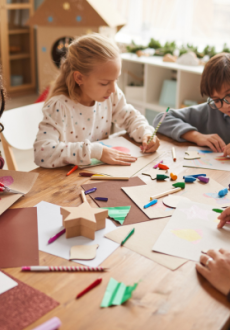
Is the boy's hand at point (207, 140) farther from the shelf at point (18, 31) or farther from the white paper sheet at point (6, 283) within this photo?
the shelf at point (18, 31)

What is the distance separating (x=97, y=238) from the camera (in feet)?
2.53

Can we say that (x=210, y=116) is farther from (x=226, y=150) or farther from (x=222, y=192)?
(x=222, y=192)

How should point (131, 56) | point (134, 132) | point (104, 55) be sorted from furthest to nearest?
point (131, 56) → point (134, 132) → point (104, 55)

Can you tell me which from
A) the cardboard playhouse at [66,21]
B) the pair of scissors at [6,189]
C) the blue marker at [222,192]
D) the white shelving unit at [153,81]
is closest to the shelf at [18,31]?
the cardboard playhouse at [66,21]

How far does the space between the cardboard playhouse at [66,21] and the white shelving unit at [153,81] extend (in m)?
0.32

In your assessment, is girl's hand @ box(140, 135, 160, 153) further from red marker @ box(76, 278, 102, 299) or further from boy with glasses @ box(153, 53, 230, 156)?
red marker @ box(76, 278, 102, 299)

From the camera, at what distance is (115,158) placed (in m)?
1.21

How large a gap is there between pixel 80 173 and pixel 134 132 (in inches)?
16.7

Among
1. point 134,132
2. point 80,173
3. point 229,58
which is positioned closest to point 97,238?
point 80,173

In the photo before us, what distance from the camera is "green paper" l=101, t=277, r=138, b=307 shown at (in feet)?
1.94

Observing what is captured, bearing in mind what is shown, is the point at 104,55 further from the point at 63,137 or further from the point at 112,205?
the point at 112,205

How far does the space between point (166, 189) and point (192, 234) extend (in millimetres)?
248

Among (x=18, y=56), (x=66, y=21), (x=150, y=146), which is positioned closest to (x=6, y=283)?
(x=150, y=146)

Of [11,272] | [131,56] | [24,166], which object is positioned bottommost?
[24,166]
